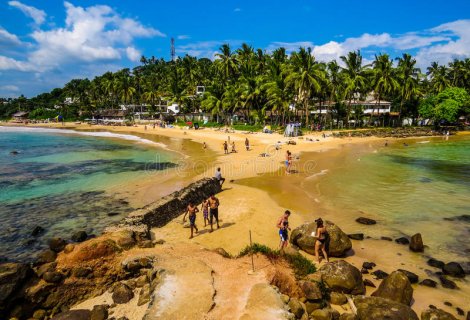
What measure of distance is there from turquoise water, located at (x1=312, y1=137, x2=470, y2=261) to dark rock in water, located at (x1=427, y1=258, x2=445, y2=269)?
0.64 meters

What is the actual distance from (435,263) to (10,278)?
14157mm

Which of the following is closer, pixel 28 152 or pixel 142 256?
pixel 142 256

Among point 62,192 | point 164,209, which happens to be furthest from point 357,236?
point 62,192

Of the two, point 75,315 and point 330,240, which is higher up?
point 330,240

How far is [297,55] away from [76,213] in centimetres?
4582

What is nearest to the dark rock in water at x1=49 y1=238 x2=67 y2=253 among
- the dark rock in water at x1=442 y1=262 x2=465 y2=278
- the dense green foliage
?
the dark rock in water at x1=442 y1=262 x2=465 y2=278

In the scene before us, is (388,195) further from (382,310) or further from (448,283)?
(382,310)

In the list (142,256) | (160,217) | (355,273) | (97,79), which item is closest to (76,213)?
(160,217)

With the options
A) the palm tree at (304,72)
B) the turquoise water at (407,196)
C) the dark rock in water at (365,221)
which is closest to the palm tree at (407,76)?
the palm tree at (304,72)

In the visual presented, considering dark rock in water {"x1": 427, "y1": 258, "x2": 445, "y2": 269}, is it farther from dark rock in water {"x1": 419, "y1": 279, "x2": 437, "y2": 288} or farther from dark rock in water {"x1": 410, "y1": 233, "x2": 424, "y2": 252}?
dark rock in water {"x1": 419, "y1": 279, "x2": 437, "y2": 288}

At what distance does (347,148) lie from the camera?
41.8 meters

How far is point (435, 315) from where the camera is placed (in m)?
7.80

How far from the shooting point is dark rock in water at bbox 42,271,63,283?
9344mm

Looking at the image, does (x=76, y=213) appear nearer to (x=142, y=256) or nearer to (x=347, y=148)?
(x=142, y=256)
